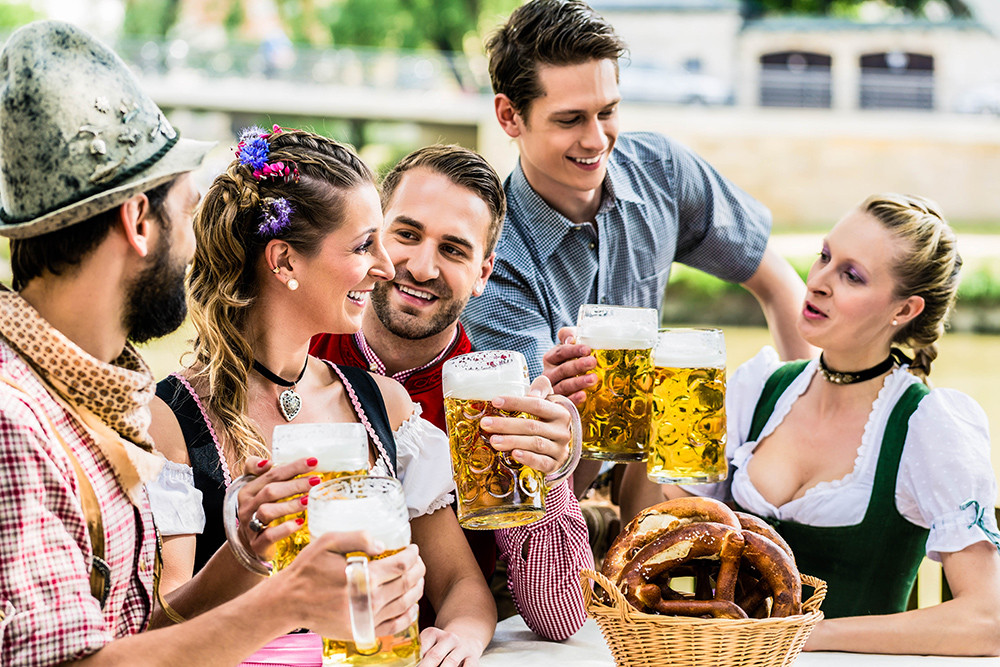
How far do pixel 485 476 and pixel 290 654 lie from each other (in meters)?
0.44

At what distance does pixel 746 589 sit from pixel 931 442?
737mm

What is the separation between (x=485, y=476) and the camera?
172 cm

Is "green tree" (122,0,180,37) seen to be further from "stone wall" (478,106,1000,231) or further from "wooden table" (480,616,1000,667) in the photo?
"wooden table" (480,616,1000,667)

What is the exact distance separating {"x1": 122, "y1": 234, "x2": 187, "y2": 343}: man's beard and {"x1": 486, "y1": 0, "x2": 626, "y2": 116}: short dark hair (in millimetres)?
1782

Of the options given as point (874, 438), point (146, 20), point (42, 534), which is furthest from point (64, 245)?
point (146, 20)

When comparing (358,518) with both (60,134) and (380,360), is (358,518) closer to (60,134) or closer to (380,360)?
(60,134)

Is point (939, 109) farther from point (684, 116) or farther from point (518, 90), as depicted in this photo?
point (518, 90)

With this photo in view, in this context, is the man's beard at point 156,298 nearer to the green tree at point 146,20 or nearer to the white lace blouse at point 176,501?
the white lace blouse at point 176,501

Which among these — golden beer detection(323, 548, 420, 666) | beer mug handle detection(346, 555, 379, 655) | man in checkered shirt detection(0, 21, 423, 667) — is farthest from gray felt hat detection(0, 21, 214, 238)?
golden beer detection(323, 548, 420, 666)

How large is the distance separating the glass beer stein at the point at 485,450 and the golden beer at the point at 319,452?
23 centimetres

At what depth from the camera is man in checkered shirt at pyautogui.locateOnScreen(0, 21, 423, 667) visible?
1250mm

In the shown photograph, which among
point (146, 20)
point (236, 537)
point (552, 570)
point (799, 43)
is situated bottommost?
point (799, 43)

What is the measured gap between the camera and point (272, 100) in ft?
88.7

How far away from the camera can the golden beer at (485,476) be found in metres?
1.70
